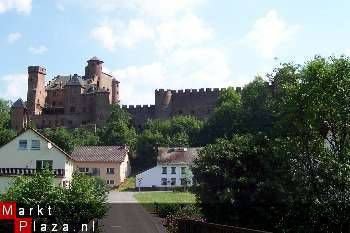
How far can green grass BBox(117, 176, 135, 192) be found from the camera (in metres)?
79.1

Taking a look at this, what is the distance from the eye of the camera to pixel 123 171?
8800 centimetres

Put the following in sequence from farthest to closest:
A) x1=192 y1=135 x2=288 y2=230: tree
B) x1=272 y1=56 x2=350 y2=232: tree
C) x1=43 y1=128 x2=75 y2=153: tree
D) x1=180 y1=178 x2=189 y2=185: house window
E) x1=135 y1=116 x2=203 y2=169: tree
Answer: x1=135 y1=116 x2=203 y2=169: tree, x1=43 y1=128 x2=75 y2=153: tree, x1=180 y1=178 x2=189 y2=185: house window, x1=192 y1=135 x2=288 y2=230: tree, x1=272 y1=56 x2=350 y2=232: tree

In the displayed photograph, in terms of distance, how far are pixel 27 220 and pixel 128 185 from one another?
6097 centimetres

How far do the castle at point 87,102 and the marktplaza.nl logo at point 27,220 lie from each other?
9984 centimetres

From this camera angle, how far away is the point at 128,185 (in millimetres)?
83125

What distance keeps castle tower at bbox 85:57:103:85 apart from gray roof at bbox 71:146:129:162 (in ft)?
158

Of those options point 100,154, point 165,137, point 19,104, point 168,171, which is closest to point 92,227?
point 168,171

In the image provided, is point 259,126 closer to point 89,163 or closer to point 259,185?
point 89,163

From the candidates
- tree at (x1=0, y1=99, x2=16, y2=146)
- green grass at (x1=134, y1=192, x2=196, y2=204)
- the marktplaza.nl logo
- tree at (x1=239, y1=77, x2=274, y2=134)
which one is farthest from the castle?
the marktplaza.nl logo

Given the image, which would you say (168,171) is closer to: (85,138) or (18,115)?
(85,138)

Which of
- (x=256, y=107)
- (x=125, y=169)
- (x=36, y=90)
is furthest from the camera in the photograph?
(x=36, y=90)

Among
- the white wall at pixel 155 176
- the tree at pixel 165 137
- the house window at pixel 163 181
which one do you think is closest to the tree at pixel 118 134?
the tree at pixel 165 137

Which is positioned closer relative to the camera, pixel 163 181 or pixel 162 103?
pixel 163 181

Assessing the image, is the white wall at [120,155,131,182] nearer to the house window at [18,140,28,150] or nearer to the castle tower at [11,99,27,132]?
the house window at [18,140,28,150]
